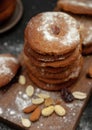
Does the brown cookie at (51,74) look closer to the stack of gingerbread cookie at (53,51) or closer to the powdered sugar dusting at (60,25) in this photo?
the stack of gingerbread cookie at (53,51)

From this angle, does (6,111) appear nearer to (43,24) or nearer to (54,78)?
(54,78)

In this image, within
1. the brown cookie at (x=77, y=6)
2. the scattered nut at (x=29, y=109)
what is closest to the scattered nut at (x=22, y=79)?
the scattered nut at (x=29, y=109)

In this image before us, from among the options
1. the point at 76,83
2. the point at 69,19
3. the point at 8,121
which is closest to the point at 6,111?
the point at 8,121

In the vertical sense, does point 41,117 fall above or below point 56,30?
below

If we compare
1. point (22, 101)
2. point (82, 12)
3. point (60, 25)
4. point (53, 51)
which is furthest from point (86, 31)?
point (22, 101)

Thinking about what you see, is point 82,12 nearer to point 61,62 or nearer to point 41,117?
point 61,62

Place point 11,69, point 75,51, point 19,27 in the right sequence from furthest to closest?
point 19,27 → point 11,69 → point 75,51
